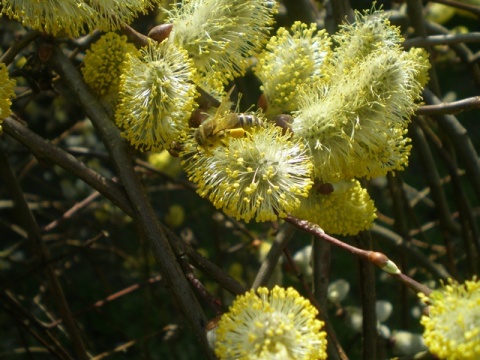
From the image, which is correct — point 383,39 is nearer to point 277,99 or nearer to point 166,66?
point 277,99

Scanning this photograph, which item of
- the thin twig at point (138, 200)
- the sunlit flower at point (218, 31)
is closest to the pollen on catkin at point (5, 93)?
the thin twig at point (138, 200)

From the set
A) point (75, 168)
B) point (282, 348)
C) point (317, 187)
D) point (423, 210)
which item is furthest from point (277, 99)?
point (423, 210)

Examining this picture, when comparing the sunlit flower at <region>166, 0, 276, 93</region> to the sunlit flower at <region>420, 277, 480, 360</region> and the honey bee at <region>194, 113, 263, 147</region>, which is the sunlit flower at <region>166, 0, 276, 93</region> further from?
the sunlit flower at <region>420, 277, 480, 360</region>

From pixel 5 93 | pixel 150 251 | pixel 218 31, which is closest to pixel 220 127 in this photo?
pixel 218 31

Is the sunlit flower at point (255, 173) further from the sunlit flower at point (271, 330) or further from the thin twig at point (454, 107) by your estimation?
the thin twig at point (454, 107)

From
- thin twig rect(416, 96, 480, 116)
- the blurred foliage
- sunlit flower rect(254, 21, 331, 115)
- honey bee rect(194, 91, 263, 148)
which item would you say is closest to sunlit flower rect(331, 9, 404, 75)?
sunlit flower rect(254, 21, 331, 115)
